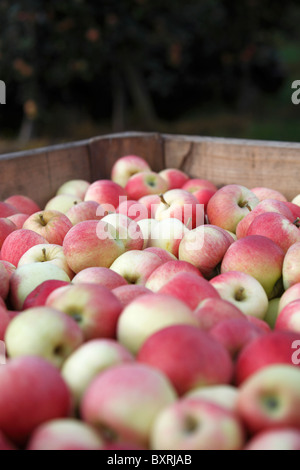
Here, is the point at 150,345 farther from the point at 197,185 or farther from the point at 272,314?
the point at 197,185

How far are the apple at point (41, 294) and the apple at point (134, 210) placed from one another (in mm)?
756

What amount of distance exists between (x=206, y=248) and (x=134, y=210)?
0.48 metres

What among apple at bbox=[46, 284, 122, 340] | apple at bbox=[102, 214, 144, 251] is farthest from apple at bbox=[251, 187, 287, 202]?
apple at bbox=[46, 284, 122, 340]

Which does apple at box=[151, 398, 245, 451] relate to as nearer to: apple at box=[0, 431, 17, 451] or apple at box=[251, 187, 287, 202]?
apple at box=[0, 431, 17, 451]

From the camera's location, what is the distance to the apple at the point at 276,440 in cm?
68

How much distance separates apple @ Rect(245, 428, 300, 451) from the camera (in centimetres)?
68

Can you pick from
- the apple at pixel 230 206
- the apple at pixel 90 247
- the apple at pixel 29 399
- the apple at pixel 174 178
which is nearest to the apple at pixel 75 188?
the apple at pixel 174 178

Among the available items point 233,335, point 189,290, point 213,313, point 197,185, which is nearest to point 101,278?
point 189,290

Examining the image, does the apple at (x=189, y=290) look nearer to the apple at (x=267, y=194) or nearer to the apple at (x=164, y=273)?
the apple at (x=164, y=273)

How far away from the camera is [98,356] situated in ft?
2.79

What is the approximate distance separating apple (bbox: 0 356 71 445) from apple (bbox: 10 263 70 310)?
57 cm

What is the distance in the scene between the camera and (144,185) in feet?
7.44

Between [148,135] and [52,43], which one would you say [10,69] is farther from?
[148,135]

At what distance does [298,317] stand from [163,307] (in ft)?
1.13
